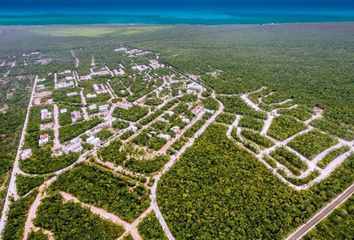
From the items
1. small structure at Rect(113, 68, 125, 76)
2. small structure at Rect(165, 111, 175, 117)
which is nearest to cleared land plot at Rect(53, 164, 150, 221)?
small structure at Rect(165, 111, 175, 117)

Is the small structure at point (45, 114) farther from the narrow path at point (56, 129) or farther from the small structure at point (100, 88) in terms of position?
the small structure at point (100, 88)

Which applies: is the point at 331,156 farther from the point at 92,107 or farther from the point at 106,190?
the point at 92,107

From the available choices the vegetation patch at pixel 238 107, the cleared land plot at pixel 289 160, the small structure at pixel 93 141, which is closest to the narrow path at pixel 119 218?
the small structure at pixel 93 141

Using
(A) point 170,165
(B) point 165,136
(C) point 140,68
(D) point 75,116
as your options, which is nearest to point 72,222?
(A) point 170,165

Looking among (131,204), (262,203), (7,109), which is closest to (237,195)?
(262,203)

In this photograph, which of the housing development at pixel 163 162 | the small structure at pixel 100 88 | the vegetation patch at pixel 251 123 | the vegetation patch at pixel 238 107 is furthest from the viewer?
the small structure at pixel 100 88

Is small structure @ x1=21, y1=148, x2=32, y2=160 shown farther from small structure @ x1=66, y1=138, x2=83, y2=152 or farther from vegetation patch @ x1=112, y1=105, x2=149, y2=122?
vegetation patch @ x1=112, y1=105, x2=149, y2=122
